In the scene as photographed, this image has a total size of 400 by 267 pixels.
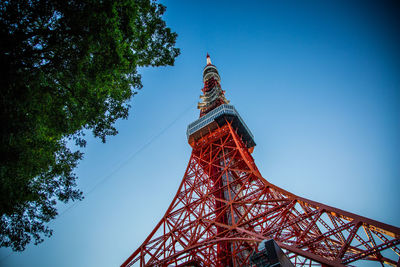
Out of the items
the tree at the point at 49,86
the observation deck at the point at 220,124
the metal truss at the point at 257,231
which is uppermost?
the observation deck at the point at 220,124

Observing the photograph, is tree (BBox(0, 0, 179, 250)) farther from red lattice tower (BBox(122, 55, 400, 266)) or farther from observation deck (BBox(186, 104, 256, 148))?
observation deck (BBox(186, 104, 256, 148))

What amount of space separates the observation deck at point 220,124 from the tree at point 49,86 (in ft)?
32.8

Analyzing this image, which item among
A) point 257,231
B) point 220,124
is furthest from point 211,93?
point 257,231

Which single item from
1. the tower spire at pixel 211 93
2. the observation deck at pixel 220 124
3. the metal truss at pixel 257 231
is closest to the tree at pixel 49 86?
the metal truss at pixel 257 231

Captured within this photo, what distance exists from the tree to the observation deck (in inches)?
394

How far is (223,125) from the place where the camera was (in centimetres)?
1581

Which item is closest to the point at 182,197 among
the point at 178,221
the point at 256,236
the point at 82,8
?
the point at 178,221

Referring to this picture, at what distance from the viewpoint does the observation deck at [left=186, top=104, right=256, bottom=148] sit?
616 inches

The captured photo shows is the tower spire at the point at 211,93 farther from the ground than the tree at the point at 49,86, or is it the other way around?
the tower spire at the point at 211,93

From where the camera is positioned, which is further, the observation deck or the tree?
the observation deck

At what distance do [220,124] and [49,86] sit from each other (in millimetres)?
12228

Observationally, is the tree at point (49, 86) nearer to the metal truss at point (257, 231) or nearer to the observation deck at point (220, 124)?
the metal truss at point (257, 231)

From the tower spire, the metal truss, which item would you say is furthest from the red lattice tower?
the tower spire

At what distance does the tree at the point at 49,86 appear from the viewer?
152 inches
